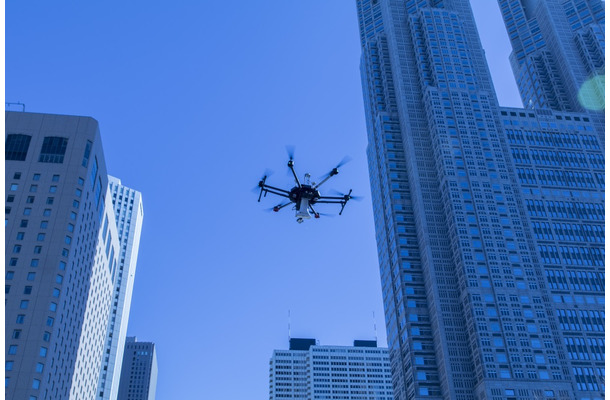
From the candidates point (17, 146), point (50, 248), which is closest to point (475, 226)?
point (50, 248)

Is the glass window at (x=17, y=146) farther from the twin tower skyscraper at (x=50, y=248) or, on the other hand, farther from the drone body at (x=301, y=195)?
the drone body at (x=301, y=195)

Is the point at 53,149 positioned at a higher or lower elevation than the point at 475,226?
higher

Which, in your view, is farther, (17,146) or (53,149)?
(53,149)

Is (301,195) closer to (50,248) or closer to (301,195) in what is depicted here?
(301,195)

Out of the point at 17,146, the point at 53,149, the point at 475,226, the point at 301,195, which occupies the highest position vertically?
the point at 17,146

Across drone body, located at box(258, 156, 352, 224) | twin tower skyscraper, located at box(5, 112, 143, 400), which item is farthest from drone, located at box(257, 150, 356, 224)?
twin tower skyscraper, located at box(5, 112, 143, 400)

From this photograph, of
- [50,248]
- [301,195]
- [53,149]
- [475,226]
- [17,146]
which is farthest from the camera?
[475,226]

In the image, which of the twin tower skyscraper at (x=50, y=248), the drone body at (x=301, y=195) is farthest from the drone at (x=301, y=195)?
the twin tower skyscraper at (x=50, y=248)
